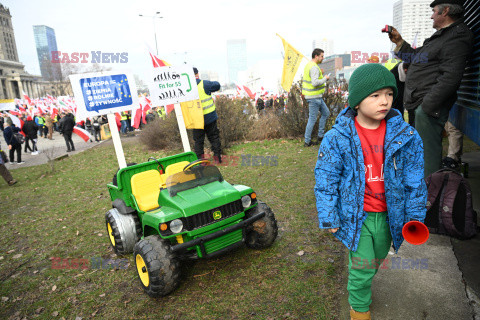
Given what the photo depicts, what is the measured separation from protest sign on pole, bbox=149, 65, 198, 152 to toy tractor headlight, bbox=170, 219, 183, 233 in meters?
1.99

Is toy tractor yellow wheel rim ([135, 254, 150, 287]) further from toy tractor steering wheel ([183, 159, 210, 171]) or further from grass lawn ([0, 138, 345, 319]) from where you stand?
toy tractor steering wheel ([183, 159, 210, 171])

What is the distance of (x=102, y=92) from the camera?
438 cm

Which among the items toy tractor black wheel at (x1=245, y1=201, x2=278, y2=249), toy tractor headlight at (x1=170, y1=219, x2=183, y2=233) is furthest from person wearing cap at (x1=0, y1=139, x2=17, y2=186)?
toy tractor black wheel at (x1=245, y1=201, x2=278, y2=249)

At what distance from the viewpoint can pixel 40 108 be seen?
94.7ft

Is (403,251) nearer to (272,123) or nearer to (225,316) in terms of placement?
(225,316)

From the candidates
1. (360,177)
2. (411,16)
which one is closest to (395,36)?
(360,177)

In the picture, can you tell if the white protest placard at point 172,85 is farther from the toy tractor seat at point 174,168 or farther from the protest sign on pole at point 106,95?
the toy tractor seat at point 174,168

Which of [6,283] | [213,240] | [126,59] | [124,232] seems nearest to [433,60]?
[213,240]

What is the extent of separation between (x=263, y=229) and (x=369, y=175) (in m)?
1.63

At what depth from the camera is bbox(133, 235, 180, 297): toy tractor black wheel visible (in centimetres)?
279

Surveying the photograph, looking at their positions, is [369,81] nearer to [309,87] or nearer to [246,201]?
[246,201]

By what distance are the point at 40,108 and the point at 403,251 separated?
33.5 meters

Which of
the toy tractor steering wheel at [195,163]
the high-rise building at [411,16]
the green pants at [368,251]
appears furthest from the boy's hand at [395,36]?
the high-rise building at [411,16]

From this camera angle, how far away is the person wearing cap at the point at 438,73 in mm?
3357
